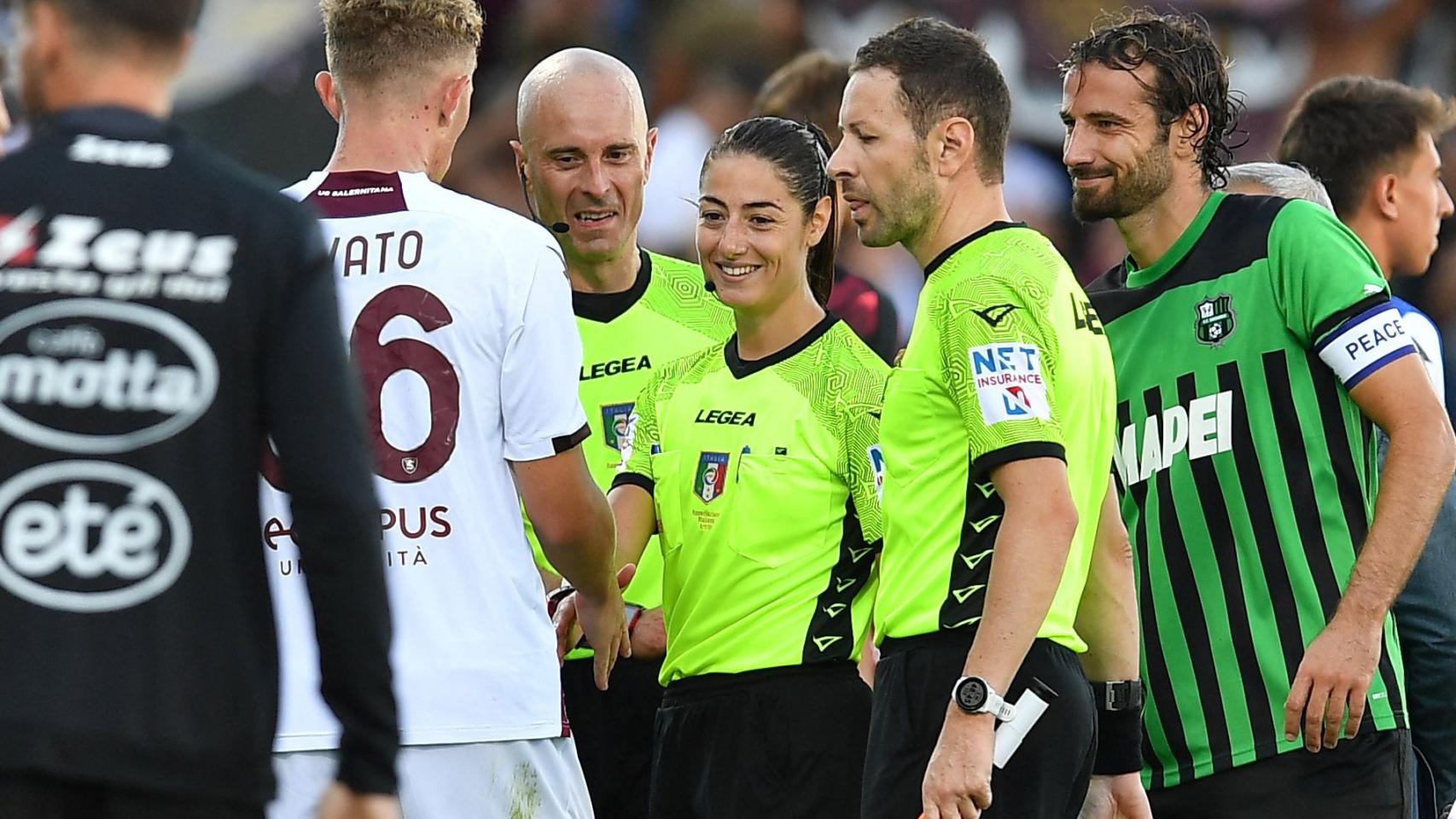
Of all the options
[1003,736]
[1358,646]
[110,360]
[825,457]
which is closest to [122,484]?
[110,360]

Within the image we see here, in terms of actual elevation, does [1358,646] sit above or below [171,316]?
below

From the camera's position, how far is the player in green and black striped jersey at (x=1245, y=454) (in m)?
4.26

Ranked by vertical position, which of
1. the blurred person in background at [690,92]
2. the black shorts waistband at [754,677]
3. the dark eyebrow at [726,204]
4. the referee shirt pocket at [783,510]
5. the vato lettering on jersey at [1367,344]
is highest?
the blurred person in background at [690,92]

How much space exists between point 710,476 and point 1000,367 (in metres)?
1.07

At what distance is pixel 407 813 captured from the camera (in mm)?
3857

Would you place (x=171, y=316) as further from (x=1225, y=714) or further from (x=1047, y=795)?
(x=1225, y=714)

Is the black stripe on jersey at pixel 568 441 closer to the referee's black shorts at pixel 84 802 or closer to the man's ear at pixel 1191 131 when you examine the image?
the referee's black shorts at pixel 84 802

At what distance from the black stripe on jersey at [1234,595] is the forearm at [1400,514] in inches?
11.8

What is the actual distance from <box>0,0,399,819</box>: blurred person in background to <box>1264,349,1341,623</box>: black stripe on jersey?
2.56 metres

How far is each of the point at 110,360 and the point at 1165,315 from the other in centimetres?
286

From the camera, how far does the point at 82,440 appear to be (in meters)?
2.51

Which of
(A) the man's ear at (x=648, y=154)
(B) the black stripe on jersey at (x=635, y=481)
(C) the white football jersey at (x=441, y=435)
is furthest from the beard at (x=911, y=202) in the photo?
(A) the man's ear at (x=648, y=154)

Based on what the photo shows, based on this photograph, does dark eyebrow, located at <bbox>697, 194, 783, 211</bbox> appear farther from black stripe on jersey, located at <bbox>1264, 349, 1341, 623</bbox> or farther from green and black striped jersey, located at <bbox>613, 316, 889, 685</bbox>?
black stripe on jersey, located at <bbox>1264, 349, 1341, 623</bbox>

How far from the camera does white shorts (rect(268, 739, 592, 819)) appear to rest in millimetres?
3816
